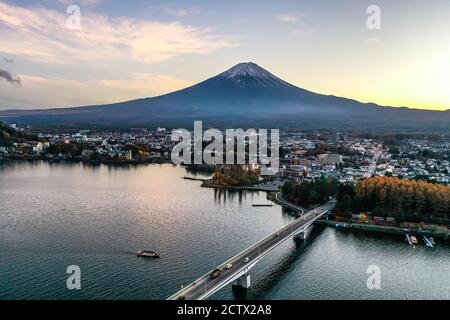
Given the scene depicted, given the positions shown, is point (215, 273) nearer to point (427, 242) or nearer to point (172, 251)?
point (172, 251)

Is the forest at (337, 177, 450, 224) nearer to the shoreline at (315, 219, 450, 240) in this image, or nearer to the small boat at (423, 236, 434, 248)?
the shoreline at (315, 219, 450, 240)

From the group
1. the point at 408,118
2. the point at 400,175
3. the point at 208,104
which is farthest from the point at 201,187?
the point at 408,118

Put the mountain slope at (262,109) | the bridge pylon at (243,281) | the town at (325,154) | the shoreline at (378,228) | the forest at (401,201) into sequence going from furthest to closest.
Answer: the mountain slope at (262,109) < the town at (325,154) < the forest at (401,201) < the shoreline at (378,228) < the bridge pylon at (243,281)

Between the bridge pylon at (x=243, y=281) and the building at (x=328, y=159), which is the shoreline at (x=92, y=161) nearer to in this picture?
the building at (x=328, y=159)

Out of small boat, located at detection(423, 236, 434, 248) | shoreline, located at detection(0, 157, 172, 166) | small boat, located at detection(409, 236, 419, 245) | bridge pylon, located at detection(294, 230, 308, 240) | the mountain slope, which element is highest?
the mountain slope

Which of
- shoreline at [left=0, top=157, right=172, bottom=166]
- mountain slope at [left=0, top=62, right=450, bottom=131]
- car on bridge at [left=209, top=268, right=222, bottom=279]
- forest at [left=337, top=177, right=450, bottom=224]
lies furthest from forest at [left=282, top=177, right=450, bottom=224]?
mountain slope at [left=0, top=62, right=450, bottom=131]

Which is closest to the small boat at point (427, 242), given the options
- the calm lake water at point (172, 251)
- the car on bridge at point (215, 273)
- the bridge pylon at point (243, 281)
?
the calm lake water at point (172, 251)
